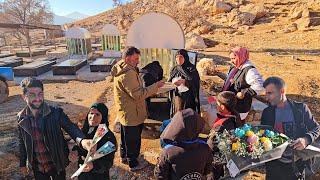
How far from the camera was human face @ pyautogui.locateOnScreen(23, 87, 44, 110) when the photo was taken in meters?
3.11

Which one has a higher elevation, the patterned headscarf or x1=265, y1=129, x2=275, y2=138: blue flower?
the patterned headscarf

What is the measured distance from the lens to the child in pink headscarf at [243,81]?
397 centimetres

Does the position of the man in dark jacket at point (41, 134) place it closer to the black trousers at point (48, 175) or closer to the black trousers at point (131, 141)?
the black trousers at point (48, 175)

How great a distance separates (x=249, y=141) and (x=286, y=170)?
83cm

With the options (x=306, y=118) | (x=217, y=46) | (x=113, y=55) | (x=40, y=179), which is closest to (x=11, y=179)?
(x=40, y=179)

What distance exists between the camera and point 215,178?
11.7 feet

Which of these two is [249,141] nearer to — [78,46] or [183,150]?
[183,150]

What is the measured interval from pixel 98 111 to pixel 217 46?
17.3 meters

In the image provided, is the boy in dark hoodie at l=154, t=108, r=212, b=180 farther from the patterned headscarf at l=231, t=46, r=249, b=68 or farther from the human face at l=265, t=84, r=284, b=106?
the patterned headscarf at l=231, t=46, r=249, b=68

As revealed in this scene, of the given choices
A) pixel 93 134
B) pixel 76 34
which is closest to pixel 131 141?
pixel 93 134

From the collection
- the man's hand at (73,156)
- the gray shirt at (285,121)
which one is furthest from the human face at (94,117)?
the gray shirt at (285,121)

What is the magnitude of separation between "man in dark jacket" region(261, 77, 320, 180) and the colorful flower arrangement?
0.40 m

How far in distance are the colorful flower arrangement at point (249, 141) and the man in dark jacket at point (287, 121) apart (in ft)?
1.31

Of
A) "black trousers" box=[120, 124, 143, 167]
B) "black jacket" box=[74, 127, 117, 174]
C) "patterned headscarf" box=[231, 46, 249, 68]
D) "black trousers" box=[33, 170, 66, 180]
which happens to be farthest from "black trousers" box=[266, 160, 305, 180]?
"black trousers" box=[33, 170, 66, 180]
